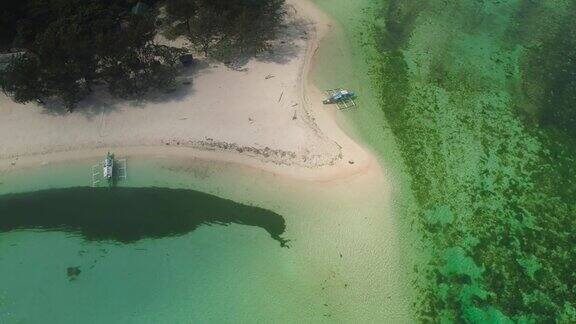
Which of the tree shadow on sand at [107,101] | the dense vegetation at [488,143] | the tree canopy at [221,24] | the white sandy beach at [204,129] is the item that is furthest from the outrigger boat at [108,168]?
the dense vegetation at [488,143]

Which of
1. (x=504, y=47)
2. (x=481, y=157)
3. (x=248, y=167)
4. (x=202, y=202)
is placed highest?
(x=504, y=47)

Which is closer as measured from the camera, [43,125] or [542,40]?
[43,125]

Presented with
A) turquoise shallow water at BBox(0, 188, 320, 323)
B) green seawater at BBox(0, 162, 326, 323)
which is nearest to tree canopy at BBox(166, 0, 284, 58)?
green seawater at BBox(0, 162, 326, 323)

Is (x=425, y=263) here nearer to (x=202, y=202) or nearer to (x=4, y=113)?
(x=202, y=202)

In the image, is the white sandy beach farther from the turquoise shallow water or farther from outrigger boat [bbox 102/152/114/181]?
the turquoise shallow water

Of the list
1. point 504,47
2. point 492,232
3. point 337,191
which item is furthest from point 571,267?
point 504,47

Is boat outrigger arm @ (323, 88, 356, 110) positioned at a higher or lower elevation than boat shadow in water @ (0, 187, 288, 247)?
higher
